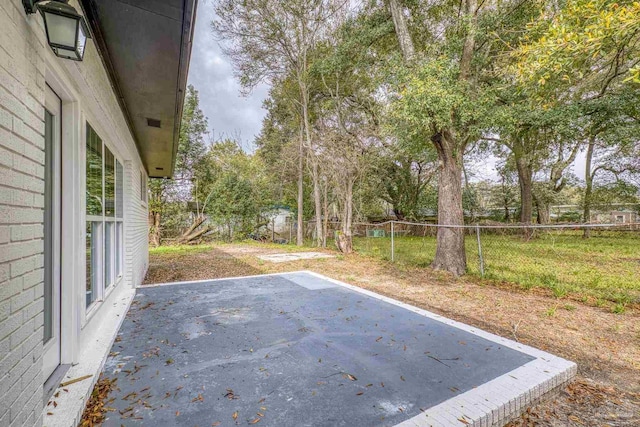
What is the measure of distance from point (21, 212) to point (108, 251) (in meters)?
2.79

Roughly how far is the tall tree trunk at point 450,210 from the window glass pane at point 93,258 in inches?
235

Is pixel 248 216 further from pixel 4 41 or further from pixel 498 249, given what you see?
pixel 4 41

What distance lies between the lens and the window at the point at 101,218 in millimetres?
2879

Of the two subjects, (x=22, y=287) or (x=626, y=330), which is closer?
(x=22, y=287)

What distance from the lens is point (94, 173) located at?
305cm

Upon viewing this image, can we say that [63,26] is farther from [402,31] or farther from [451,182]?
[402,31]

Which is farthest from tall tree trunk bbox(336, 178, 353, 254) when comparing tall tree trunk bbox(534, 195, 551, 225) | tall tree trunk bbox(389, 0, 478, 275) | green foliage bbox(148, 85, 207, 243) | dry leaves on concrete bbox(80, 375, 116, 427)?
tall tree trunk bbox(534, 195, 551, 225)

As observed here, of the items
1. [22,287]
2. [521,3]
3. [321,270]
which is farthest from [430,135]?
[22,287]

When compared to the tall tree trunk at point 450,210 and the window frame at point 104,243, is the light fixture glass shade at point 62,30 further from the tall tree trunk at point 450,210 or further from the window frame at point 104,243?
the tall tree trunk at point 450,210

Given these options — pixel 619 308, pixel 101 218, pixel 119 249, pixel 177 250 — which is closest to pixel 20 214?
pixel 101 218

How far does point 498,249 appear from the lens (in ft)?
23.8

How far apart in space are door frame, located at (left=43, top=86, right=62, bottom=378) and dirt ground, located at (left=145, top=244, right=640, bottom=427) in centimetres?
312

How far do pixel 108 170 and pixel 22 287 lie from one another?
2807 mm

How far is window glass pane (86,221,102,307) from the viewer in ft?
9.33
